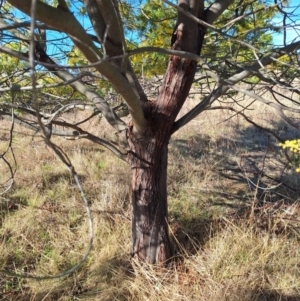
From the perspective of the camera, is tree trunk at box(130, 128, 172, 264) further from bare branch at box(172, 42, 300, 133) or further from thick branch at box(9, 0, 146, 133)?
thick branch at box(9, 0, 146, 133)

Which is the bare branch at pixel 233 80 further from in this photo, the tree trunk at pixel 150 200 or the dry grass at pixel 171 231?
the dry grass at pixel 171 231

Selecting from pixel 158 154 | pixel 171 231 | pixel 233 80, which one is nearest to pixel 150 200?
pixel 158 154

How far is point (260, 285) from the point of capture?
223 cm

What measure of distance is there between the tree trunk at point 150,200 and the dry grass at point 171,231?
5.1 inches

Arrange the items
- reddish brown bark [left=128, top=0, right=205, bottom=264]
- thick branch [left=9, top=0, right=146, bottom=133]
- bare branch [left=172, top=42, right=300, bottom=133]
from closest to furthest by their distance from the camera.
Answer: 1. thick branch [left=9, top=0, right=146, bottom=133]
2. bare branch [left=172, top=42, right=300, bottom=133]
3. reddish brown bark [left=128, top=0, right=205, bottom=264]

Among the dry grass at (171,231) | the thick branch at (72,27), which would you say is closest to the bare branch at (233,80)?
the thick branch at (72,27)

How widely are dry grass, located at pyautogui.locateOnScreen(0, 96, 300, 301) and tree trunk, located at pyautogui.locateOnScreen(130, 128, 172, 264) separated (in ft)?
0.43

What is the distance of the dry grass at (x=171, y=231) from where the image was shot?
222 centimetres

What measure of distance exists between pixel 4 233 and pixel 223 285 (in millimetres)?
1896

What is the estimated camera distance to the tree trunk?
2.17 metres

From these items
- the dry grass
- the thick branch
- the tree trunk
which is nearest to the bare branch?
the tree trunk

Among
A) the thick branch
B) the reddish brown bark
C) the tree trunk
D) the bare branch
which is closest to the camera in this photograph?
the thick branch

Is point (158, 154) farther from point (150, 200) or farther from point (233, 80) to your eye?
point (233, 80)

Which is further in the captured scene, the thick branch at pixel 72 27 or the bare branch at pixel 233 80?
the bare branch at pixel 233 80
